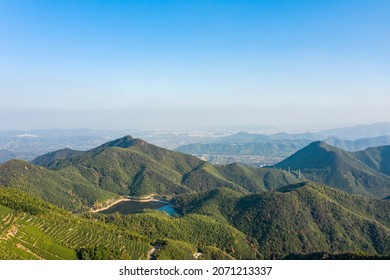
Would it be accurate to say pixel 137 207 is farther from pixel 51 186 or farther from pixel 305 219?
pixel 305 219

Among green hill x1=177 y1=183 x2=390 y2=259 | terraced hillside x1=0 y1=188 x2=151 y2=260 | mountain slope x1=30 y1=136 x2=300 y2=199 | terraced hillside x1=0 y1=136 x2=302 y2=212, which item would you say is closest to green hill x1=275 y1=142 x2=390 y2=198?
terraced hillside x1=0 y1=136 x2=302 y2=212

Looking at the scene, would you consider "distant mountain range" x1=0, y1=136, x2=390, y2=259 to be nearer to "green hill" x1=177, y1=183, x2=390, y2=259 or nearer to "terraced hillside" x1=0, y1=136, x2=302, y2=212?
"green hill" x1=177, y1=183, x2=390, y2=259

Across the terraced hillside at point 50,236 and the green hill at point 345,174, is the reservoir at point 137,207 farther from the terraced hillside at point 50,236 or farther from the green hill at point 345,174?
the green hill at point 345,174

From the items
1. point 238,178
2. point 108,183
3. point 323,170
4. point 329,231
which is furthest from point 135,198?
point 323,170

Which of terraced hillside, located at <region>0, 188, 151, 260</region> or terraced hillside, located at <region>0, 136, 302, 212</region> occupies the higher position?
terraced hillside, located at <region>0, 188, 151, 260</region>

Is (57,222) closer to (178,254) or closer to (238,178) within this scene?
(178,254)

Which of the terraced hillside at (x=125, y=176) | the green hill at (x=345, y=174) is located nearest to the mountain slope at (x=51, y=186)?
the terraced hillside at (x=125, y=176)
